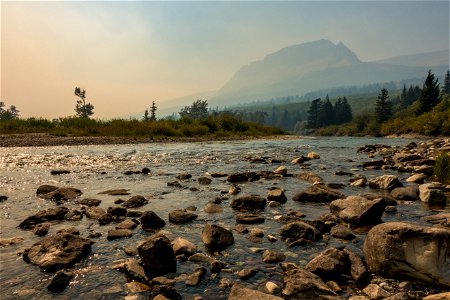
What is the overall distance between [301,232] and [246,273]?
2138 millimetres

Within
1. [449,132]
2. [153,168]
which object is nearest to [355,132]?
[449,132]

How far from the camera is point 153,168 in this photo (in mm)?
17891

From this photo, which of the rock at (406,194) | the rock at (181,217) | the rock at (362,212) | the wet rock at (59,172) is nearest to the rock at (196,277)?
the rock at (181,217)

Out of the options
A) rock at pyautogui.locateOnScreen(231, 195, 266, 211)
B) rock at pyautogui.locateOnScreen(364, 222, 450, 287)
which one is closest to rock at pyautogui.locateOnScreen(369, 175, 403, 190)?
rock at pyautogui.locateOnScreen(231, 195, 266, 211)

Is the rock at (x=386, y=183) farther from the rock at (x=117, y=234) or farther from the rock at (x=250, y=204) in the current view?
the rock at (x=117, y=234)

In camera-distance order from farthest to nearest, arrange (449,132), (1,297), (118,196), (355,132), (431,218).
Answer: (355,132) < (449,132) < (118,196) < (431,218) < (1,297)

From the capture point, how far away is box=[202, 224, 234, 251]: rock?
6660 millimetres

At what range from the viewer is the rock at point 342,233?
275 inches

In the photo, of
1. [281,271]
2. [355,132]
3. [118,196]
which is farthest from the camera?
[355,132]

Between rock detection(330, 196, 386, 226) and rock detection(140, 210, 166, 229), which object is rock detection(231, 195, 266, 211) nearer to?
rock detection(330, 196, 386, 226)

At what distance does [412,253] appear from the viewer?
16.8ft

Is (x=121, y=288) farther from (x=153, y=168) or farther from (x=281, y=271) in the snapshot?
(x=153, y=168)

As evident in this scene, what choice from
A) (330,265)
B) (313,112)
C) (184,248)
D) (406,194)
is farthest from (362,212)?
(313,112)

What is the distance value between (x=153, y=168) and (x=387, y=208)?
12.5m
